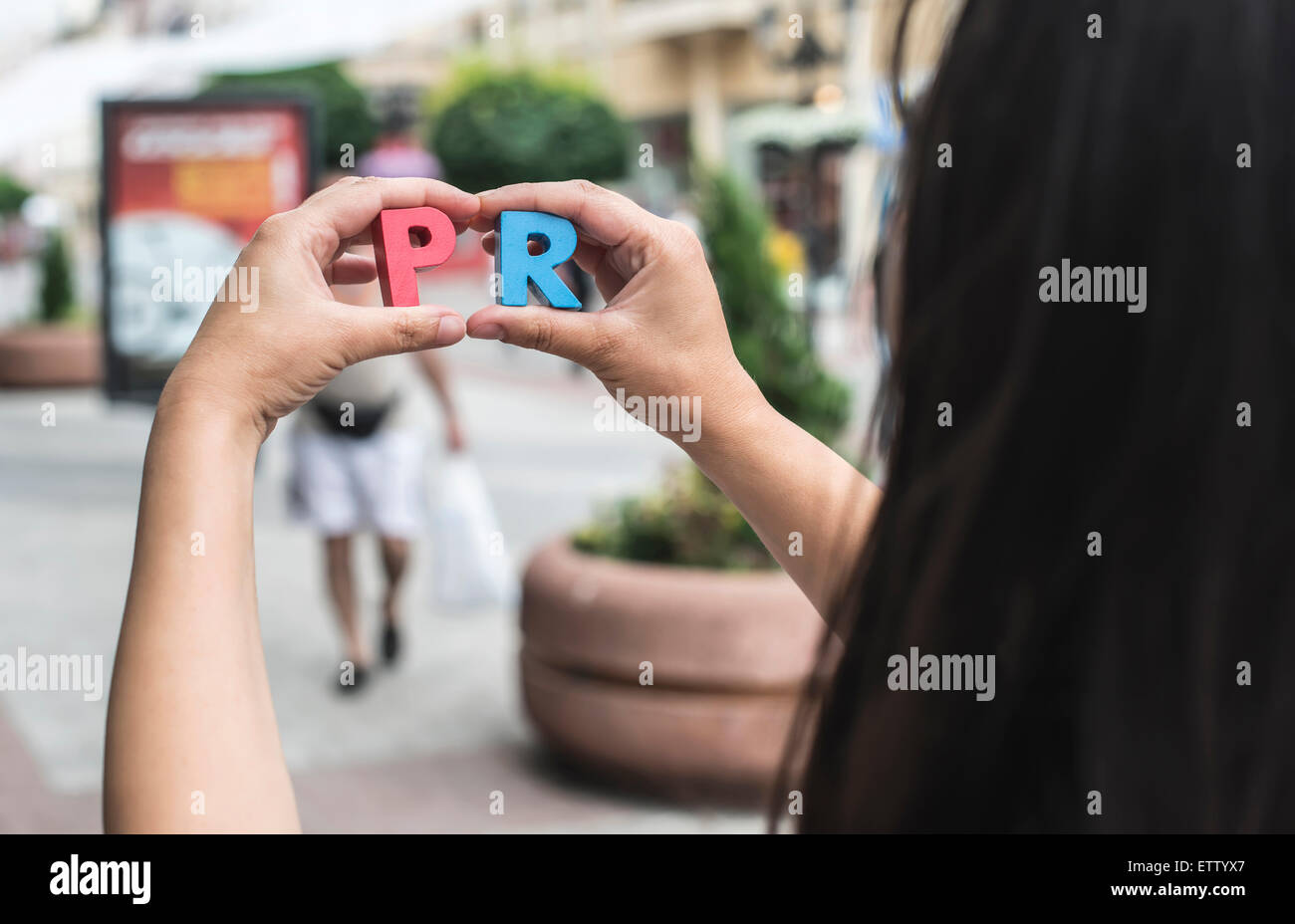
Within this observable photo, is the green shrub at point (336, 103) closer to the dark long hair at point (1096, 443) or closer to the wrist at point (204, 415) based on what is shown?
the wrist at point (204, 415)

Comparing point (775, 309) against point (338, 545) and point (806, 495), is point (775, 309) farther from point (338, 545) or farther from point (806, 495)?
point (806, 495)

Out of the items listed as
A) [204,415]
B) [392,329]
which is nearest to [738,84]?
[392,329]

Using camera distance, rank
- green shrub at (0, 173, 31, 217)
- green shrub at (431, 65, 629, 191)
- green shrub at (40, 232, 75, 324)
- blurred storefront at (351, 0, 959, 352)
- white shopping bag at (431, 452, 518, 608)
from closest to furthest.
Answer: white shopping bag at (431, 452, 518, 608) → green shrub at (40, 232, 75, 324) → blurred storefront at (351, 0, 959, 352) → green shrub at (431, 65, 629, 191) → green shrub at (0, 173, 31, 217)

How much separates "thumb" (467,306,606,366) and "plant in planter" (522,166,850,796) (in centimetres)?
270

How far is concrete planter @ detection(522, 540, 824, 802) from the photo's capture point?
3969mm

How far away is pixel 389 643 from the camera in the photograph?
5.66 m

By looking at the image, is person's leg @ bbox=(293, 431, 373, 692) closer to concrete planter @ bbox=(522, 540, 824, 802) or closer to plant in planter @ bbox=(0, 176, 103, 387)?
concrete planter @ bbox=(522, 540, 824, 802)

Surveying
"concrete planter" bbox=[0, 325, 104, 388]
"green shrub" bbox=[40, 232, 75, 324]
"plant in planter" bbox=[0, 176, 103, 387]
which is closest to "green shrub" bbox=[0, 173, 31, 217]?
"green shrub" bbox=[40, 232, 75, 324]

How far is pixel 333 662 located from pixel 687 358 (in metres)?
4.79

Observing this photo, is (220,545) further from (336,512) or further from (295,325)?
(336,512)
